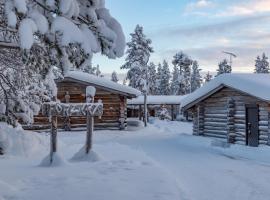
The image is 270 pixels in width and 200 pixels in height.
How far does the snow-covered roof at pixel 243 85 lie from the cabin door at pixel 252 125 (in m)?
1.03

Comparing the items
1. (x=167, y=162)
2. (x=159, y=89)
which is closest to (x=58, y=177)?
(x=167, y=162)

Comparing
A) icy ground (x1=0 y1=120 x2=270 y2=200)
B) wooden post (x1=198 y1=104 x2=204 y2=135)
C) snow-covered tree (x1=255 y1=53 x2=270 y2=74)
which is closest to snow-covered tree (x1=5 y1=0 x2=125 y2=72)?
icy ground (x1=0 y1=120 x2=270 y2=200)

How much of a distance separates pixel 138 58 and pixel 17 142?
40.6 m

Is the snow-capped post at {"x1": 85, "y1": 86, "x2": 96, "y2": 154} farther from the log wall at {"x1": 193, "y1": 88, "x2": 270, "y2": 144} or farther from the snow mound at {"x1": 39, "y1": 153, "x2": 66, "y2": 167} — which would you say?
the log wall at {"x1": 193, "y1": 88, "x2": 270, "y2": 144}

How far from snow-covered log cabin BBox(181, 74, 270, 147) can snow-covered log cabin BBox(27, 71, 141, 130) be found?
20.2ft

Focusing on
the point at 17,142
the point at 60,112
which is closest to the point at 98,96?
the point at 17,142

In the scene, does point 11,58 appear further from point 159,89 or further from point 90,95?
point 159,89

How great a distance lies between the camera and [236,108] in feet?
82.9

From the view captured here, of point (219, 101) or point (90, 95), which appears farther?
point (219, 101)

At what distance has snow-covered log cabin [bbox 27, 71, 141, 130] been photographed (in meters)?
34.1

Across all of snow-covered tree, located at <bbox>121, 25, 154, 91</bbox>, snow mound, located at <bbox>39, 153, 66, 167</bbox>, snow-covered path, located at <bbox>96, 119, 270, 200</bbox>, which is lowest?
snow-covered path, located at <bbox>96, 119, 270, 200</bbox>

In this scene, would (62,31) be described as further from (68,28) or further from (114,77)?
(114,77)

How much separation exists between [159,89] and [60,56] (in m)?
90.2

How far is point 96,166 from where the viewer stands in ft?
45.6
